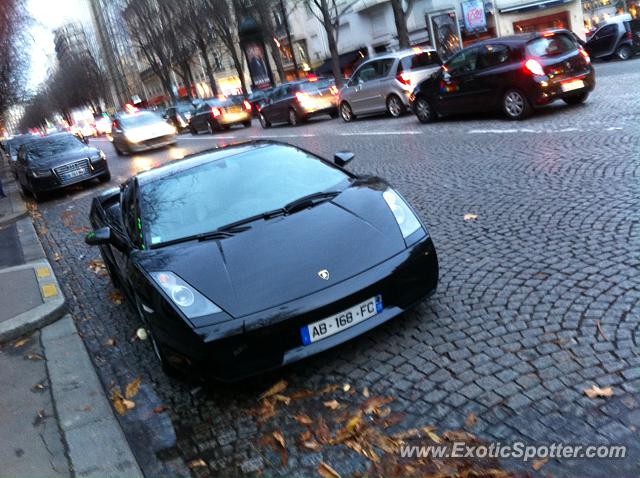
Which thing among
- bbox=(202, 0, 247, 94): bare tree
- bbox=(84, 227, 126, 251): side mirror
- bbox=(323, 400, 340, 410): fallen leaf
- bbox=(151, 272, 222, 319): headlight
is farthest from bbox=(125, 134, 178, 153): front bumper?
bbox=(323, 400, 340, 410): fallen leaf

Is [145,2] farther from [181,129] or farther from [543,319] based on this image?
[543,319]

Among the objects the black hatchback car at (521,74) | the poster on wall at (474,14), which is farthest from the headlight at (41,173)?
the poster on wall at (474,14)

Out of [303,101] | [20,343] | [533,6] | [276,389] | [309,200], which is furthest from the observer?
[533,6]

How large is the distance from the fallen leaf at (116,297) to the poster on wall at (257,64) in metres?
31.3

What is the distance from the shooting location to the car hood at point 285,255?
134 inches

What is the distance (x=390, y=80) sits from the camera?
640 inches

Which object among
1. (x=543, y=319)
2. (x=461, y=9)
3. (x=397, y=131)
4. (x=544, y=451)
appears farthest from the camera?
(x=461, y=9)

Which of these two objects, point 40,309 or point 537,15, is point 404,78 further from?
point 537,15

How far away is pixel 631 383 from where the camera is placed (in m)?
2.88

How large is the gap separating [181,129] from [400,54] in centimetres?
1919

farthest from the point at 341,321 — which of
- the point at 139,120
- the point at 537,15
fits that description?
the point at 537,15

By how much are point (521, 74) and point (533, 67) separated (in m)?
0.25

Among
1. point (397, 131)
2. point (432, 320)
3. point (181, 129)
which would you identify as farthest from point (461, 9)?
point (432, 320)

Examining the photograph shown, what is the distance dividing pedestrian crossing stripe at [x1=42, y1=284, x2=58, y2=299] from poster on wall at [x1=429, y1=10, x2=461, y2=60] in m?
32.3
